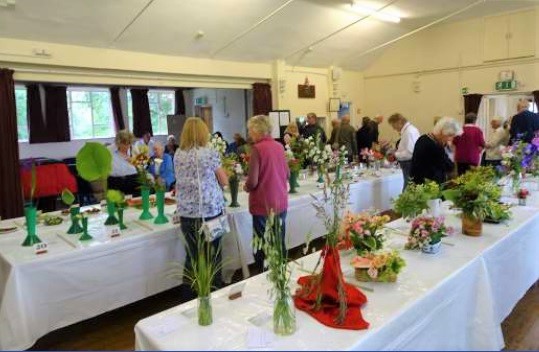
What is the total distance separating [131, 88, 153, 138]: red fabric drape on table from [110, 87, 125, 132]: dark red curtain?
0.31 metres

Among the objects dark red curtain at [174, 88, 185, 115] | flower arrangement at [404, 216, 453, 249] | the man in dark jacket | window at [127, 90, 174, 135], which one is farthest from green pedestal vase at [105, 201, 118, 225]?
dark red curtain at [174, 88, 185, 115]

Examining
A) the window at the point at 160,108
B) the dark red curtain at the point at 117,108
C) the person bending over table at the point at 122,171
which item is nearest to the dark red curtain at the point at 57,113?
the dark red curtain at the point at 117,108

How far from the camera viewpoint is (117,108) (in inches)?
381

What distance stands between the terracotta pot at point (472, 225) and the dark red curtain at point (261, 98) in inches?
222

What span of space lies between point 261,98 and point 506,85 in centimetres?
446

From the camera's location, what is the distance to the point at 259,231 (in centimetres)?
300

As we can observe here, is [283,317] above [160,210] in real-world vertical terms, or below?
below

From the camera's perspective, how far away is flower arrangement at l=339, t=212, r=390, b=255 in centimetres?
192

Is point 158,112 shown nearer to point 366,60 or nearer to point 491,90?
point 366,60

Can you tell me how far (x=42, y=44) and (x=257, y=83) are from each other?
11.9 ft

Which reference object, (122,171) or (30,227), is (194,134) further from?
(122,171)

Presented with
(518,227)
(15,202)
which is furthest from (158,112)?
(518,227)

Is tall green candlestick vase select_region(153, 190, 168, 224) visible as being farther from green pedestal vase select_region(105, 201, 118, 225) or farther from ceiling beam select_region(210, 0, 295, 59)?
ceiling beam select_region(210, 0, 295, 59)

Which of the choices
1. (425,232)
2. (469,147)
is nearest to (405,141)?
(469,147)
